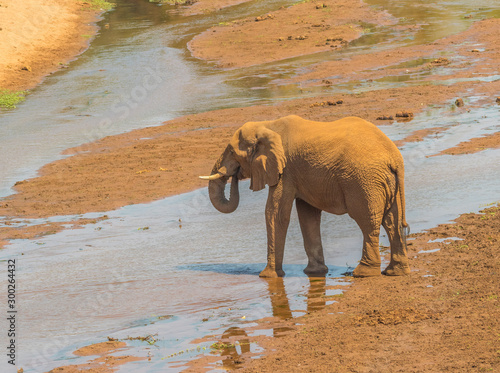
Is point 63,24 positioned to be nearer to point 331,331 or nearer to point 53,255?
point 53,255

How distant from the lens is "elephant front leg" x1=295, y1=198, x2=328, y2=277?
11055 millimetres

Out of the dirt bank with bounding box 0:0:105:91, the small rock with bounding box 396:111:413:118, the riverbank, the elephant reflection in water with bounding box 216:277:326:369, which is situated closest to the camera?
the elephant reflection in water with bounding box 216:277:326:369

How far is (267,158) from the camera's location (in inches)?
427

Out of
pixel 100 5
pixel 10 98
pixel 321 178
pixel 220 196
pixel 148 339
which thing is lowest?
pixel 10 98

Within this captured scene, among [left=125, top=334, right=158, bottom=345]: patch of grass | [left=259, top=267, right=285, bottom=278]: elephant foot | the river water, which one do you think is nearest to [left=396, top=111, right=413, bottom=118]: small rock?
the river water

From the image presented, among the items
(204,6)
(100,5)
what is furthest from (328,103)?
(100,5)

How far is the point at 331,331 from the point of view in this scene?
8.23 metres

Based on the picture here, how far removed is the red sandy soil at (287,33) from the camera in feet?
119

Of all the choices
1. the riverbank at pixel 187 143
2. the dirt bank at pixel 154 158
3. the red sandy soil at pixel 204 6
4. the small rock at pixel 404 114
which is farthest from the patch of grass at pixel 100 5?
the small rock at pixel 404 114

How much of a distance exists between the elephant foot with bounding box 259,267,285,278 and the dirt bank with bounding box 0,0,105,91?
2491 centimetres

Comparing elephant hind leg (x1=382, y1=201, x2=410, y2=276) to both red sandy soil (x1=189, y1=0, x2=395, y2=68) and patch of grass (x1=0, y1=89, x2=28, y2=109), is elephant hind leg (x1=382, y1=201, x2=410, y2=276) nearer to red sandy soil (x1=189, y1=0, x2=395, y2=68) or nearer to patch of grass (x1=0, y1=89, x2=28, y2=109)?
patch of grass (x1=0, y1=89, x2=28, y2=109)

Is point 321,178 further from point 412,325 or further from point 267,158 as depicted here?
point 412,325

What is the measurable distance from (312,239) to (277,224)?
0.61 metres

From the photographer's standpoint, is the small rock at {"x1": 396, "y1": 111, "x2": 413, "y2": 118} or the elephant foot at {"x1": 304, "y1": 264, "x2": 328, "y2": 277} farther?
the small rock at {"x1": 396, "y1": 111, "x2": 413, "y2": 118}
